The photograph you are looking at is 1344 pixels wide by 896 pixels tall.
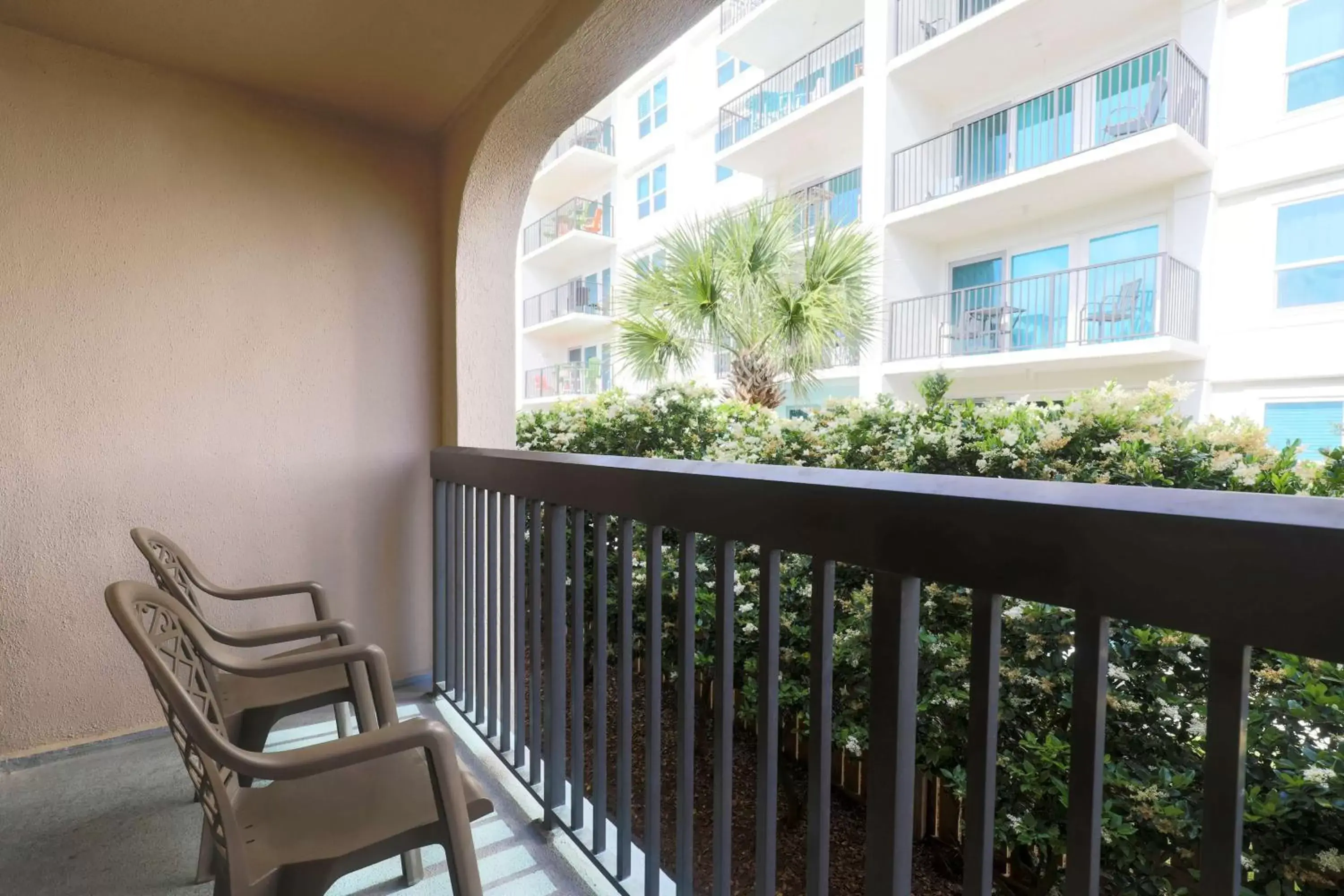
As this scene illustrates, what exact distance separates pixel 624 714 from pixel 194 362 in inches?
81.4

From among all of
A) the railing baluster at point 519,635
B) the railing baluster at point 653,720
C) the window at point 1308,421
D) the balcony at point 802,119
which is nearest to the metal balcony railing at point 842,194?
the balcony at point 802,119

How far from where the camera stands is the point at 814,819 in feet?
3.42

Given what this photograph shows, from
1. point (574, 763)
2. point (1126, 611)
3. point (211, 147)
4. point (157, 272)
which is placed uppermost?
point (211, 147)

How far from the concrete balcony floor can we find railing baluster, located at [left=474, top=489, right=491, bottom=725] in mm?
166

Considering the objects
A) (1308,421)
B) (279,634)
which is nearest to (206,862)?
(279,634)

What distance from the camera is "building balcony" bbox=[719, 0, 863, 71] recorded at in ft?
34.1

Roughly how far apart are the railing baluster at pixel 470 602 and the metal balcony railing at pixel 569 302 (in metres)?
11.4

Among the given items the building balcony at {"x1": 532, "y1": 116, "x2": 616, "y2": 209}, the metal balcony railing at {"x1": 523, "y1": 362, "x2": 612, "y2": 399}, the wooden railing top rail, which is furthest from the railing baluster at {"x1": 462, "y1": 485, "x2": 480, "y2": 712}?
the building balcony at {"x1": 532, "y1": 116, "x2": 616, "y2": 209}

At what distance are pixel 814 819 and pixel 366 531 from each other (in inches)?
91.0

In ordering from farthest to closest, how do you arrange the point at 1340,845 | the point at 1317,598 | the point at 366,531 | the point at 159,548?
1. the point at 366,531
2. the point at 159,548
3. the point at 1340,845
4. the point at 1317,598

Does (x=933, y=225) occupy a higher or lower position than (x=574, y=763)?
higher

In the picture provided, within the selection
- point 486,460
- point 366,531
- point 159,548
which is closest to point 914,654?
point 486,460

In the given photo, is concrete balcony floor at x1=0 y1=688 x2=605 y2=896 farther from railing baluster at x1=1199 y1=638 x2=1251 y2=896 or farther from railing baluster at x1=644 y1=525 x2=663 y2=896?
railing baluster at x1=1199 y1=638 x2=1251 y2=896

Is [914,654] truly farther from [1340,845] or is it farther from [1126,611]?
[1340,845]
